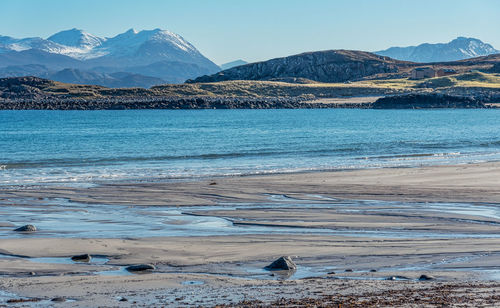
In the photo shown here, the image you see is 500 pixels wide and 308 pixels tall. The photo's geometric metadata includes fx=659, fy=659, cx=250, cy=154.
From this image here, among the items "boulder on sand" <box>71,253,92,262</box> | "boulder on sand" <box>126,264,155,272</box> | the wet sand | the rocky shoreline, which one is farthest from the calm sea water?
the rocky shoreline

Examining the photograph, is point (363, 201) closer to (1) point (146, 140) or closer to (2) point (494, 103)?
(1) point (146, 140)

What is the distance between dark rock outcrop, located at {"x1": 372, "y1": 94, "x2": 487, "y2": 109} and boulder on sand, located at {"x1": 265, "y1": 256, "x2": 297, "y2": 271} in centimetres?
11398

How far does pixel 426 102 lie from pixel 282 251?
116 metres

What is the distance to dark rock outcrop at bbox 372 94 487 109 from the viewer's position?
122812 millimetres

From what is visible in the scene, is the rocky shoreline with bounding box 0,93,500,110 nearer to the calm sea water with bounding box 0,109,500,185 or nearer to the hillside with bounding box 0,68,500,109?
the hillside with bounding box 0,68,500,109

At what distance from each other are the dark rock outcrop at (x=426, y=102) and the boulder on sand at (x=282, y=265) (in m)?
114

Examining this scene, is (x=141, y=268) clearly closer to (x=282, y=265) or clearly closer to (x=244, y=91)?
(x=282, y=265)

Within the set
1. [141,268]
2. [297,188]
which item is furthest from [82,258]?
[297,188]

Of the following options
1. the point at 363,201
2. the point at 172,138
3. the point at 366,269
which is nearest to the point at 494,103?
the point at 172,138

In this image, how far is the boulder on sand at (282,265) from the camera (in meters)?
11.4

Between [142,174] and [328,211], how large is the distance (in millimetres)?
12049

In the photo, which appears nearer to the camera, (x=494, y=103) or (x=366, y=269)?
(x=366, y=269)

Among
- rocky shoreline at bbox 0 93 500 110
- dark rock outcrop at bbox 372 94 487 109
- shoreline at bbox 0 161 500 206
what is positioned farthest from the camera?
rocky shoreline at bbox 0 93 500 110

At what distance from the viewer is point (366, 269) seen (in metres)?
11.5
